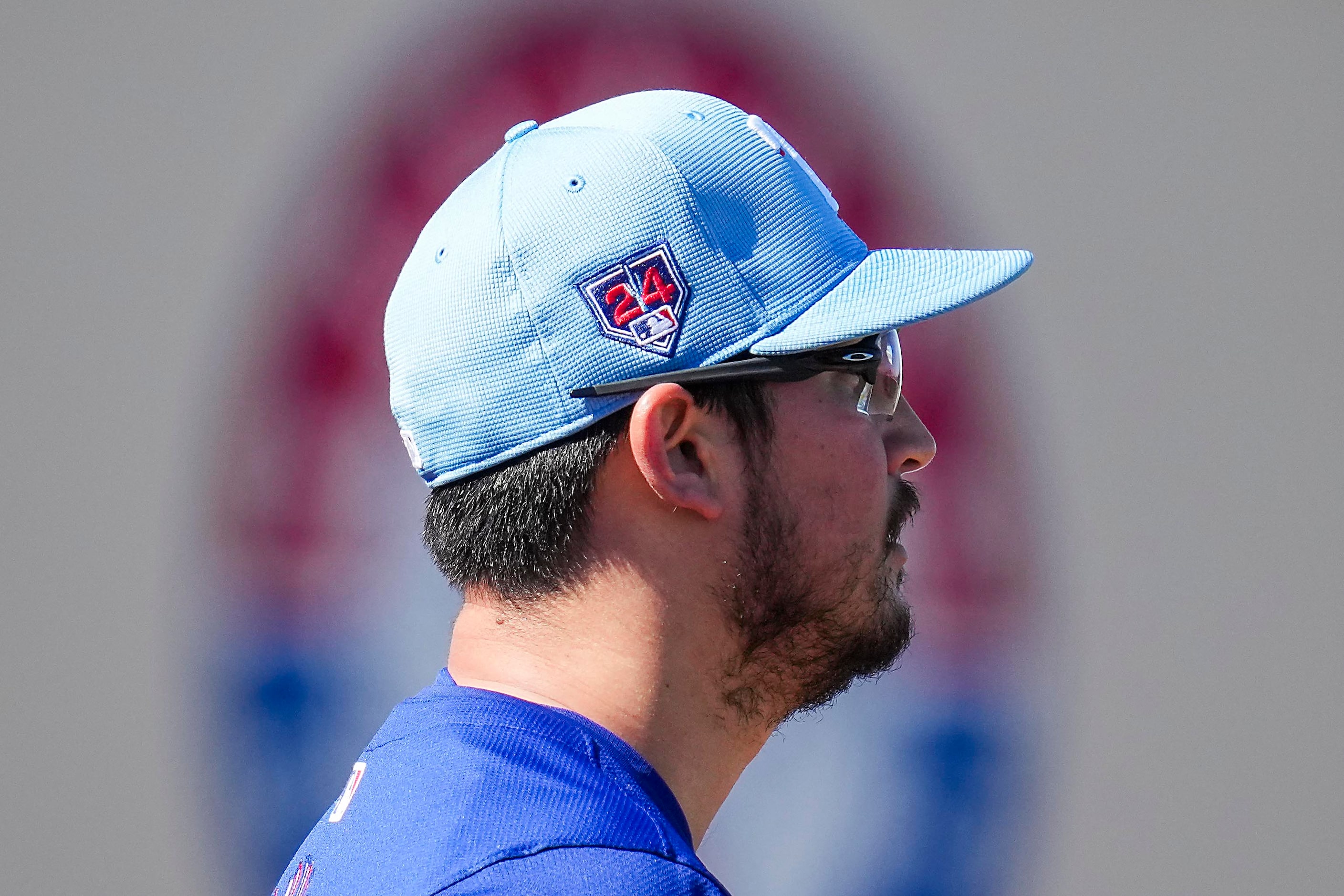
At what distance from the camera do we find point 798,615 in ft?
Result: 3.59

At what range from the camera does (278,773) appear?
6.89ft

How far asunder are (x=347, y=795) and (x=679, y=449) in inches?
16.6

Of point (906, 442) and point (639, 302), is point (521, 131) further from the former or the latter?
point (906, 442)

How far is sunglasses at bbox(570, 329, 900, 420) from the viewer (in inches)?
40.9

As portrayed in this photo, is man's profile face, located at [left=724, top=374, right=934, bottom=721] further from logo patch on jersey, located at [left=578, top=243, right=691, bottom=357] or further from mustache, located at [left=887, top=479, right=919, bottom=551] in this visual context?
logo patch on jersey, located at [left=578, top=243, right=691, bottom=357]

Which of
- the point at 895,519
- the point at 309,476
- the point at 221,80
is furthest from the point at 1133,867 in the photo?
the point at 221,80

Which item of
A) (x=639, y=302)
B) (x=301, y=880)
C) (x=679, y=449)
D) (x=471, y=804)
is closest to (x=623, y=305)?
(x=639, y=302)

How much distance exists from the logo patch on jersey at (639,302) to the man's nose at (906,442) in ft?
0.86

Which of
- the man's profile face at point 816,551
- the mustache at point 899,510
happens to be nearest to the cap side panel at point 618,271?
the man's profile face at point 816,551

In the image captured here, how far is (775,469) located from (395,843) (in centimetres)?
46

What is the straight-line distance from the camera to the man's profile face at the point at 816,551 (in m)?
1.07

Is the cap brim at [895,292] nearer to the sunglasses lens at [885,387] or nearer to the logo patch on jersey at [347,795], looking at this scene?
the sunglasses lens at [885,387]

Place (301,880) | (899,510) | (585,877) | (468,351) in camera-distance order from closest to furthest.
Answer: (585,877)
(301,880)
(468,351)
(899,510)

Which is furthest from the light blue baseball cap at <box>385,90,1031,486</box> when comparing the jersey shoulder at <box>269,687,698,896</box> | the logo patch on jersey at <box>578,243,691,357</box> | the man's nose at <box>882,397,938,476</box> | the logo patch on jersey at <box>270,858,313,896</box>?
the logo patch on jersey at <box>270,858,313,896</box>
